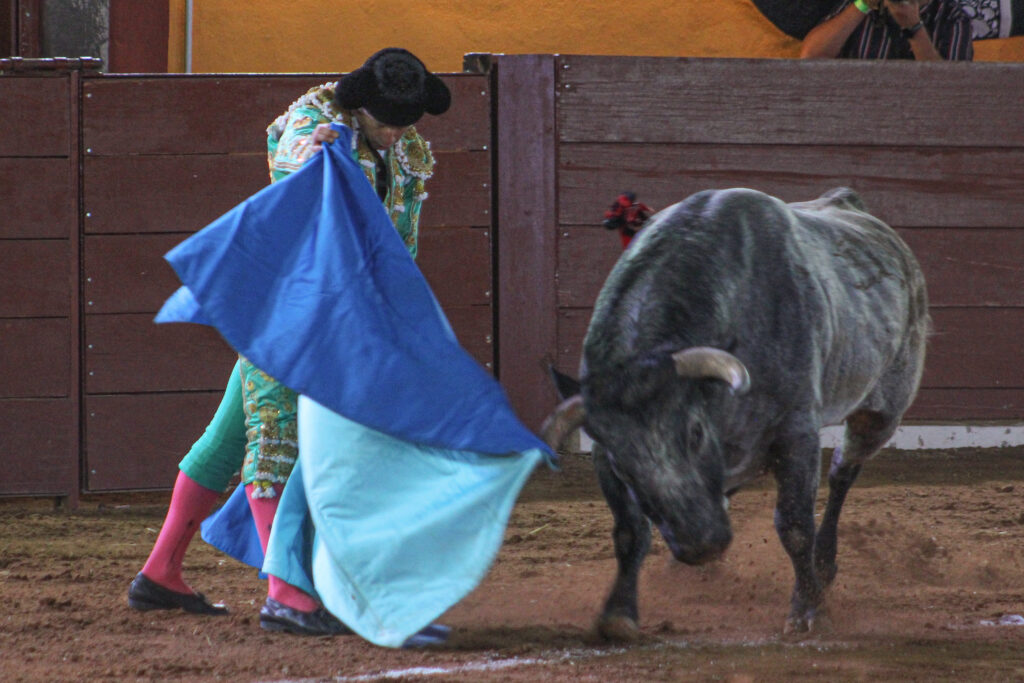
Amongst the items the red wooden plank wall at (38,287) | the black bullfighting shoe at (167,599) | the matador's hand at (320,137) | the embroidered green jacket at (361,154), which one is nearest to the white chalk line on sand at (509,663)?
the black bullfighting shoe at (167,599)

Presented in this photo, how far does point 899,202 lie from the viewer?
586 cm

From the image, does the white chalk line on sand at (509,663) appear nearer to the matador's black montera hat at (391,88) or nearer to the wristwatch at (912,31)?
the matador's black montera hat at (391,88)

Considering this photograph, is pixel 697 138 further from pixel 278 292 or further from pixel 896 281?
pixel 278 292

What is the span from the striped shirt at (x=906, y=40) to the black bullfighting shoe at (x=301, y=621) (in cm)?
424

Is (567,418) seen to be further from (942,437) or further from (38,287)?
(942,437)

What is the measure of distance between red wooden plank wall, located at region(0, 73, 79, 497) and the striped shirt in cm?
363

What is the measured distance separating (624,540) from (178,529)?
1207 mm

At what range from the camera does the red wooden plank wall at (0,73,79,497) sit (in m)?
5.36

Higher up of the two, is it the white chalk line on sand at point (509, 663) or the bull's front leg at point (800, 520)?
the bull's front leg at point (800, 520)

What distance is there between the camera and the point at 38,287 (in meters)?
5.38

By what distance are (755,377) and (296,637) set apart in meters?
1.29

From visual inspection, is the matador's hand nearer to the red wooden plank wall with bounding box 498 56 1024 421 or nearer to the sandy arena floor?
the sandy arena floor

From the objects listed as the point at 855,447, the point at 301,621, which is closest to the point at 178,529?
the point at 301,621

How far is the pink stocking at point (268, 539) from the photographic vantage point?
3164 millimetres
